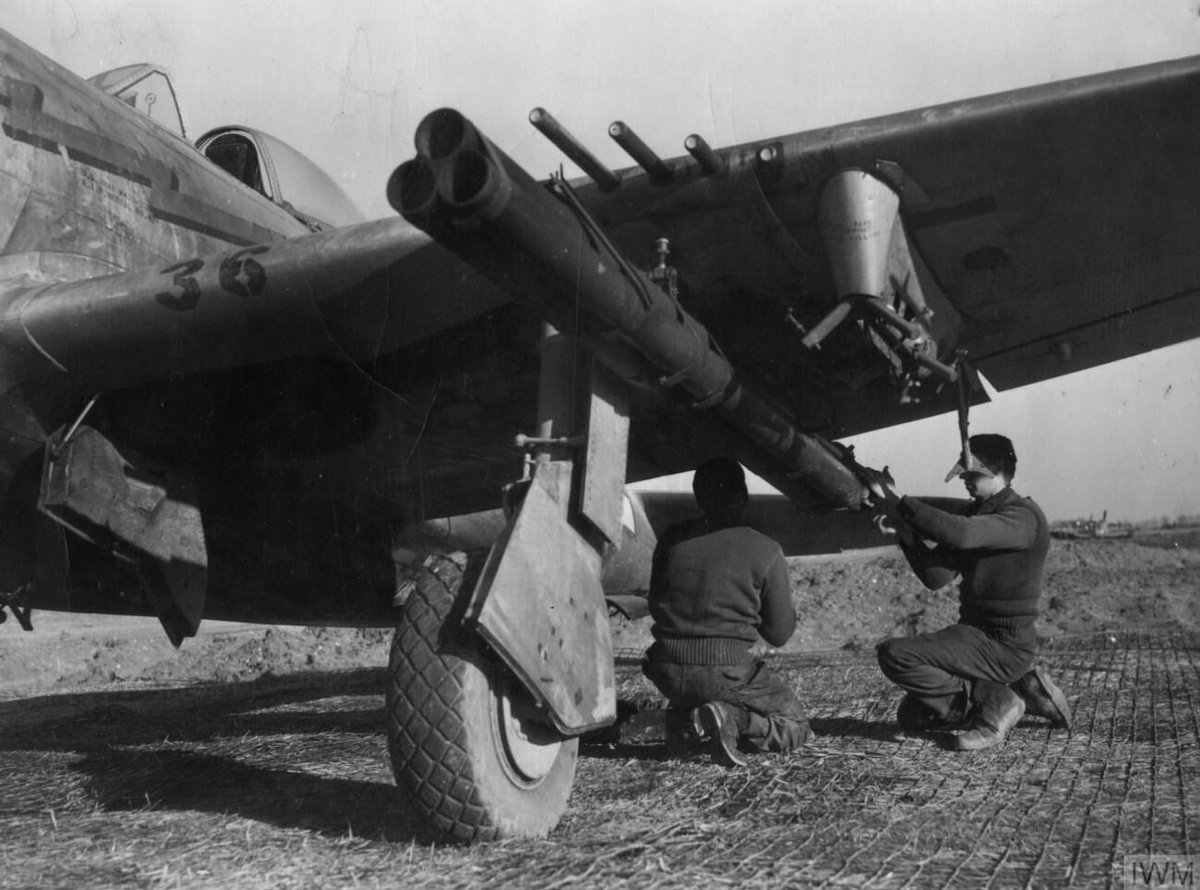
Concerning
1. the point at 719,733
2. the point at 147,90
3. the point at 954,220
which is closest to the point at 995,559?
the point at 719,733

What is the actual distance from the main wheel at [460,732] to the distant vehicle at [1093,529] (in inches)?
943

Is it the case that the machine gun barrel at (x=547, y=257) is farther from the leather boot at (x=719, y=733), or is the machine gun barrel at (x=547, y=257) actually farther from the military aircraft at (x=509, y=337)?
the leather boot at (x=719, y=733)

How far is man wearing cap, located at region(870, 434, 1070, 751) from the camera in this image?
13.6 feet

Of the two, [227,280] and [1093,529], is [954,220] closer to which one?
[227,280]

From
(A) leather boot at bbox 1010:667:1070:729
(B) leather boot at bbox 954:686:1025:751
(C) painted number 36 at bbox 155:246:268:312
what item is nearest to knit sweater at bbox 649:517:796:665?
(B) leather boot at bbox 954:686:1025:751

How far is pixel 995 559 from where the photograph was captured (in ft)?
14.3

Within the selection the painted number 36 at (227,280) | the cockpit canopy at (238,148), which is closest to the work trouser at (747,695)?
the painted number 36 at (227,280)

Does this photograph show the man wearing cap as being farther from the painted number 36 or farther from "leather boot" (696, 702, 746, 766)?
the painted number 36

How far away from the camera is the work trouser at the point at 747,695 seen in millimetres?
3873

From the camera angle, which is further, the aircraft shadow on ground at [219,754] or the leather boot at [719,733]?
the leather boot at [719,733]

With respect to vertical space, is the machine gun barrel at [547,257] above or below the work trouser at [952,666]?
above

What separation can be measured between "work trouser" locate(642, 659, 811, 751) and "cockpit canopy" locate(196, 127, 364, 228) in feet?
11.6

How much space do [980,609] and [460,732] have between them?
2.58m

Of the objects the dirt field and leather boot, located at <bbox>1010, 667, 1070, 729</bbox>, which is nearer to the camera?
the dirt field
